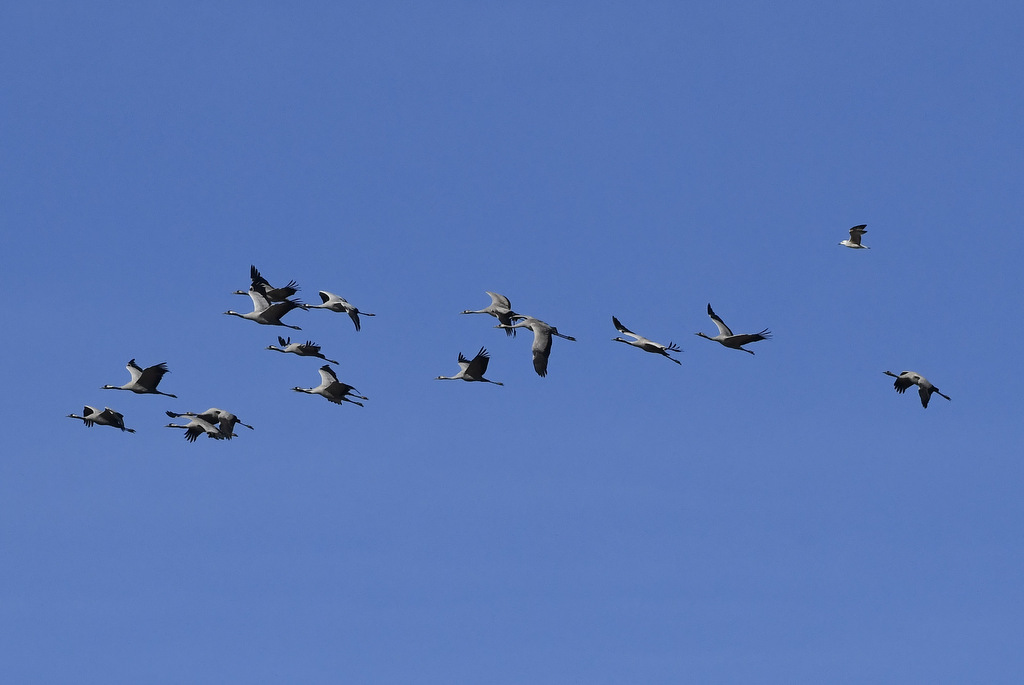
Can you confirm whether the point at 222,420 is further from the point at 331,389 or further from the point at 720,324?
the point at 720,324

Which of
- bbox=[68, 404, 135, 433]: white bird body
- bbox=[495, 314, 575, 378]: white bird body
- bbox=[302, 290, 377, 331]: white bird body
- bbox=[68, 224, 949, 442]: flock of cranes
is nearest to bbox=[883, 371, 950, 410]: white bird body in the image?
bbox=[68, 224, 949, 442]: flock of cranes

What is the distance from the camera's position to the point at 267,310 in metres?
50.8

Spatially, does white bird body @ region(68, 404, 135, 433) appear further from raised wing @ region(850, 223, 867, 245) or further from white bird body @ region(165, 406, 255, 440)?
raised wing @ region(850, 223, 867, 245)

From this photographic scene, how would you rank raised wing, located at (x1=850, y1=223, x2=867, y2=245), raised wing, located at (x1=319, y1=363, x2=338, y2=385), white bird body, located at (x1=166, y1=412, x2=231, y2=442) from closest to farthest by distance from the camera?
white bird body, located at (x1=166, y1=412, x2=231, y2=442) → raised wing, located at (x1=319, y1=363, x2=338, y2=385) → raised wing, located at (x1=850, y1=223, x2=867, y2=245)

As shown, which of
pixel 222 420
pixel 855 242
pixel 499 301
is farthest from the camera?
pixel 855 242

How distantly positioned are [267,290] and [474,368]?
7.51 m

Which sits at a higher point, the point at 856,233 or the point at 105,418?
the point at 856,233

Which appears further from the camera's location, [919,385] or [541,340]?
[919,385]

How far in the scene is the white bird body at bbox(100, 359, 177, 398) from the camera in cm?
5147

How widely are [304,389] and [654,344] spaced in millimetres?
12274

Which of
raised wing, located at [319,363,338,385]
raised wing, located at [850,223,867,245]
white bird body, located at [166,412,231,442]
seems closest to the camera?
white bird body, located at [166,412,231,442]

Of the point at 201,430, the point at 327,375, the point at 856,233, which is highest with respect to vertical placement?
the point at 856,233

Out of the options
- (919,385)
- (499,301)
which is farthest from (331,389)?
(919,385)

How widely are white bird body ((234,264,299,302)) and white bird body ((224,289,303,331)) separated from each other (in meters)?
0.24
